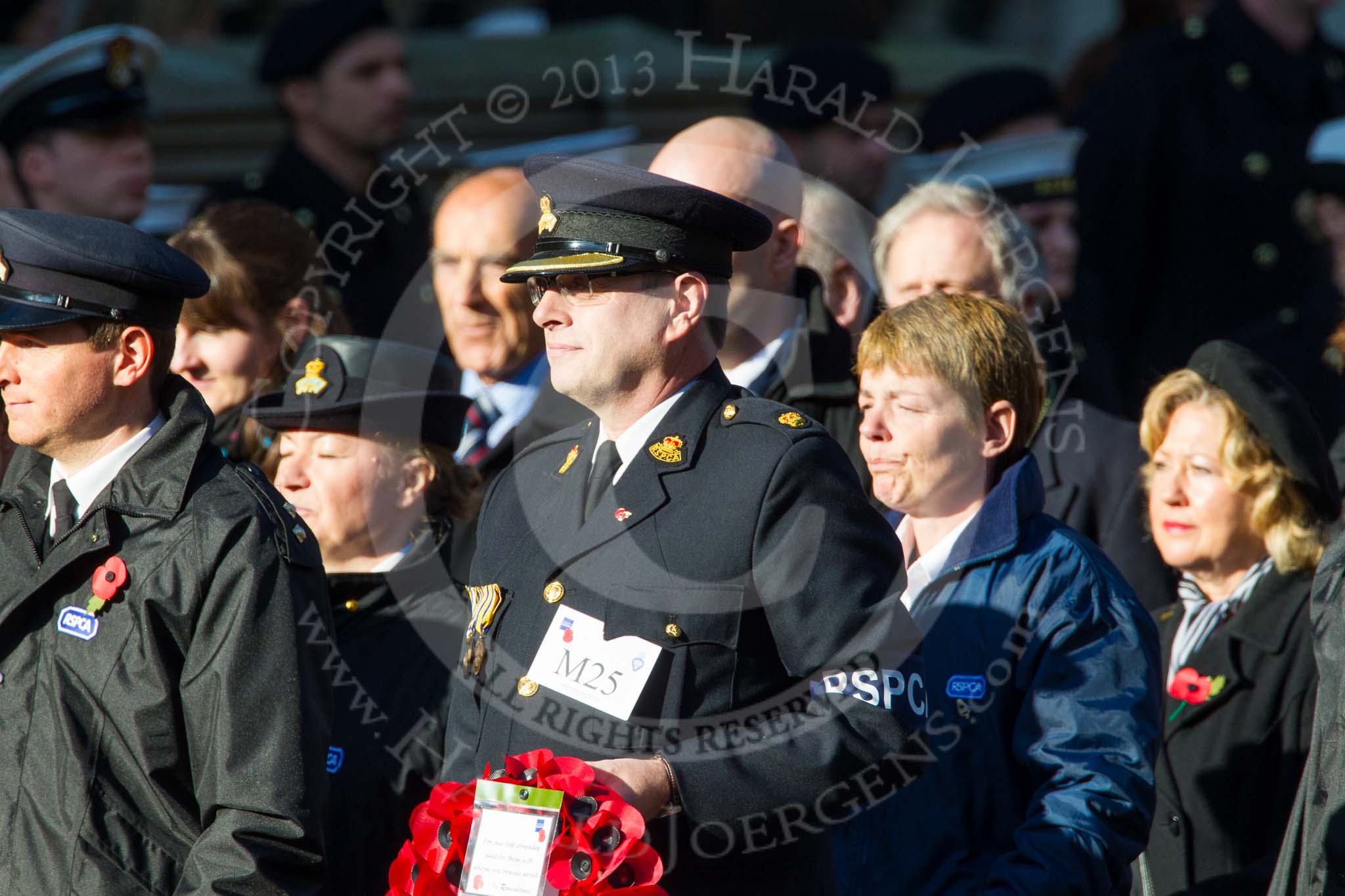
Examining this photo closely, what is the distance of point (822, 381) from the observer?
4.65 meters

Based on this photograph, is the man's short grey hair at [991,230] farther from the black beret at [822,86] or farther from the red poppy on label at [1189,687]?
the black beret at [822,86]

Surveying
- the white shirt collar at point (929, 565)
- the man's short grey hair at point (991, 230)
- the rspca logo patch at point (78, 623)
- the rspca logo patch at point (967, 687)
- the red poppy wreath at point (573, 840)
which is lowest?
the red poppy wreath at point (573, 840)

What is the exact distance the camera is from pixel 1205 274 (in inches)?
261

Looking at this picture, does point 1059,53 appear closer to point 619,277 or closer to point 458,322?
point 458,322

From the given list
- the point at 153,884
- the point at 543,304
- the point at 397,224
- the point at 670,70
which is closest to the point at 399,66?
the point at 397,224

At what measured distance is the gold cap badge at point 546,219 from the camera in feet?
10.8

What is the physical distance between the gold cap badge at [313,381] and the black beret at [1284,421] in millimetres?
2185

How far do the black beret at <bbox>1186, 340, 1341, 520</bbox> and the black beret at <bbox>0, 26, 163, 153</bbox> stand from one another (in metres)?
3.85

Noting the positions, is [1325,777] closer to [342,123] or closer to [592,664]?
[592,664]

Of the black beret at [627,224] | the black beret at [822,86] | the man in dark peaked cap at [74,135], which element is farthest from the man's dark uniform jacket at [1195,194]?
the black beret at [627,224]

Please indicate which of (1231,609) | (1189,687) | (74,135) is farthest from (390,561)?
(74,135)

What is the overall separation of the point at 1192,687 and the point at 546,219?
6.49 feet

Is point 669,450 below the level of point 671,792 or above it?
above

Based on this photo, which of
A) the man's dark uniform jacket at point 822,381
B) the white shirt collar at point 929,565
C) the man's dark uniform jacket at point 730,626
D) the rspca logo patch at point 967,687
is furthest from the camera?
the man's dark uniform jacket at point 822,381
